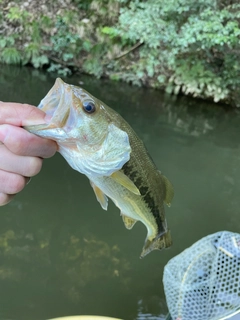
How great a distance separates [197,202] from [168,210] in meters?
0.48

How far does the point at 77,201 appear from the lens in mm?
4258

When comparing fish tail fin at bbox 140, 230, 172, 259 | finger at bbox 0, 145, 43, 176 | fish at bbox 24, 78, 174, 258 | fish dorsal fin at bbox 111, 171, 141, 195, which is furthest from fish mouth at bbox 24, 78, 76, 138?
fish tail fin at bbox 140, 230, 172, 259

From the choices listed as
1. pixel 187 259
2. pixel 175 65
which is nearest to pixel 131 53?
pixel 175 65

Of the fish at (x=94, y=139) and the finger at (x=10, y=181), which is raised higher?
the fish at (x=94, y=139)

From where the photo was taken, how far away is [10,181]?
118 centimetres

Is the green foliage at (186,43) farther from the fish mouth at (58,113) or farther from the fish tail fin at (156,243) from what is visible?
the fish mouth at (58,113)

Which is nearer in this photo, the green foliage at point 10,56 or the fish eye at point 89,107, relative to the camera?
the fish eye at point 89,107

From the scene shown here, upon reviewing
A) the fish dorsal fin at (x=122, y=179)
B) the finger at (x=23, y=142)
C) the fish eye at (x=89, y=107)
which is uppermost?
the fish eye at (x=89, y=107)

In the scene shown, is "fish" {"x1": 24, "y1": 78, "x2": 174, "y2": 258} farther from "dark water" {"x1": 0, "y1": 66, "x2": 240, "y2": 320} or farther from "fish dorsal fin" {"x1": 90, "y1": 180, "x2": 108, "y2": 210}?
"dark water" {"x1": 0, "y1": 66, "x2": 240, "y2": 320}

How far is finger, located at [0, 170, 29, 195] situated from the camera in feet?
3.87

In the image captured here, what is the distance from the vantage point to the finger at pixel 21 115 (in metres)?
1.08

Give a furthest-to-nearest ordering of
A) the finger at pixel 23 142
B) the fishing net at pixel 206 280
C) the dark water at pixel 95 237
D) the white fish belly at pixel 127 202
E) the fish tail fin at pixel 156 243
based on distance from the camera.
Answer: the dark water at pixel 95 237, the fishing net at pixel 206 280, the fish tail fin at pixel 156 243, the white fish belly at pixel 127 202, the finger at pixel 23 142

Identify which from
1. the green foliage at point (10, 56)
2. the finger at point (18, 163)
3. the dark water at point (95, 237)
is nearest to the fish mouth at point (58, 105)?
the finger at point (18, 163)

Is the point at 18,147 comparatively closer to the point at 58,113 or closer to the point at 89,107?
the point at 58,113
